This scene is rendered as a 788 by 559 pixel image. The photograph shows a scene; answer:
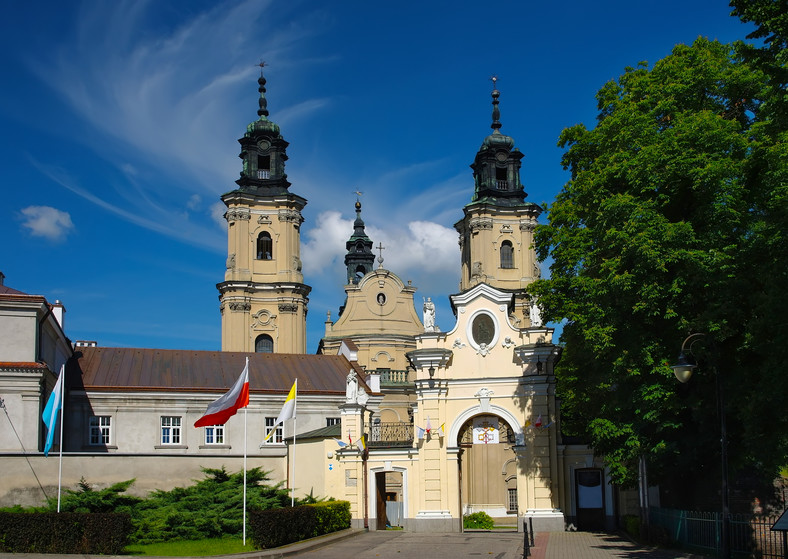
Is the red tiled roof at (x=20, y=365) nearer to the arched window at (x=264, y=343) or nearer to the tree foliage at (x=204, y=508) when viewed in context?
the tree foliage at (x=204, y=508)

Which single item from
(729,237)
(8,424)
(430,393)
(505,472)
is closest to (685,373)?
(729,237)

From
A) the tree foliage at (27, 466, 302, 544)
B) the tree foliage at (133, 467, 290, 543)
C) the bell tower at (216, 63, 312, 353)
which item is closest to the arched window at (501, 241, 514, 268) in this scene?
the bell tower at (216, 63, 312, 353)

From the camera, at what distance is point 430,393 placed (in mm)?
37375

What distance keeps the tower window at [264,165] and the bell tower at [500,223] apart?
1656 cm

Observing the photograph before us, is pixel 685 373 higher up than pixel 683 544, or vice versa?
pixel 685 373

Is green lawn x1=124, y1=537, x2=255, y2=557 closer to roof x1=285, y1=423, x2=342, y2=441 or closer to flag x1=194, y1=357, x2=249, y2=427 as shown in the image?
flag x1=194, y1=357, x2=249, y2=427

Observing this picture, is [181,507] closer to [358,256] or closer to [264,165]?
[264,165]

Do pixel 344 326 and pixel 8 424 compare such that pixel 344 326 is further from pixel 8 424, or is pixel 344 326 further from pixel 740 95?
pixel 740 95

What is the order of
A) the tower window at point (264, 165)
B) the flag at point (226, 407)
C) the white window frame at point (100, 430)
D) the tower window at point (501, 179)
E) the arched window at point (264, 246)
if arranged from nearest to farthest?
the flag at point (226, 407) < the white window frame at point (100, 430) < the arched window at point (264, 246) < the tower window at point (264, 165) < the tower window at point (501, 179)

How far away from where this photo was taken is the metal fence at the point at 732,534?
22172 millimetres

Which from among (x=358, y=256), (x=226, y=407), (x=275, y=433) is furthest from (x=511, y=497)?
(x=358, y=256)

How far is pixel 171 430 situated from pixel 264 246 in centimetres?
2566

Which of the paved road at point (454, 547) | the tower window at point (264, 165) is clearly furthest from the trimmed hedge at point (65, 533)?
the tower window at point (264, 165)

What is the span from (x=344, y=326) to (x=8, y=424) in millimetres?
38328
